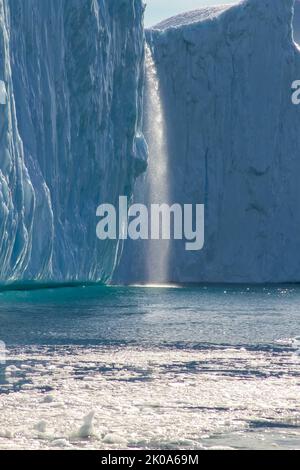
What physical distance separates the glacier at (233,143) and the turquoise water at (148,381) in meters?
24.3

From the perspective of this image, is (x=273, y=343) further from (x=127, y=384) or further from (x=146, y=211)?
(x=146, y=211)

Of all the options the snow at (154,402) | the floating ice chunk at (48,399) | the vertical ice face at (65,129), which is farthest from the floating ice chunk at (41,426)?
the vertical ice face at (65,129)

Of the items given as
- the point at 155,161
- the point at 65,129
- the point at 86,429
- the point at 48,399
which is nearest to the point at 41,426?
the point at 86,429

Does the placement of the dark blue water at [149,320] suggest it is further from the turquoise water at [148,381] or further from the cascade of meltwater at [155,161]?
the cascade of meltwater at [155,161]

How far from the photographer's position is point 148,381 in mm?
12227

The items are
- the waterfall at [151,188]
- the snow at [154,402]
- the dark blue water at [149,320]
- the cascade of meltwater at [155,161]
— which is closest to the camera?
the snow at [154,402]

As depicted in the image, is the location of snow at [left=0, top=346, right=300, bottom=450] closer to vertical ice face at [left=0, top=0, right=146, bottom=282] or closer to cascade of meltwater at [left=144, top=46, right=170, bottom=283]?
vertical ice face at [left=0, top=0, right=146, bottom=282]

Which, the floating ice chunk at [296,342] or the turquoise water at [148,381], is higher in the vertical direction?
the turquoise water at [148,381]

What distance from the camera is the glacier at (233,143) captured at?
1972 inches

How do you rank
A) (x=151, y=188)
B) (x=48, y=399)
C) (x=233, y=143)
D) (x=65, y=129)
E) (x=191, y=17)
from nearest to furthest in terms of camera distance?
(x=48, y=399) → (x=65, y=129) → (x=233, y=143) → (x=151, y=188) → (x=191, y=17)

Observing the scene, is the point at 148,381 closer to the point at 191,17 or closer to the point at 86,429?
the point at 86,429

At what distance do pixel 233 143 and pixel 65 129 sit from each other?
16.5 m
